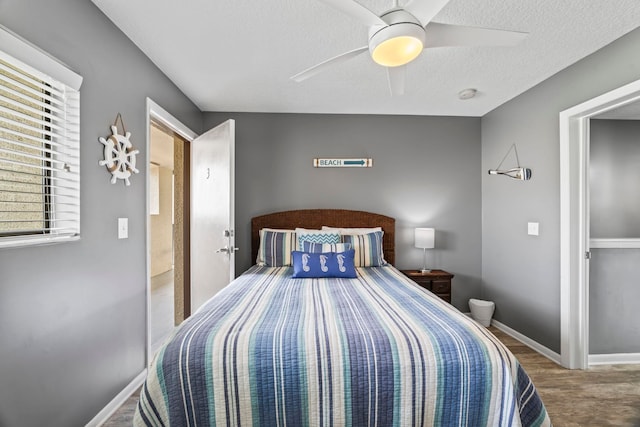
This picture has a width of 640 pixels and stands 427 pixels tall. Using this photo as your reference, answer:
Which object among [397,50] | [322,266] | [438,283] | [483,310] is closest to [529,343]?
[483,310]

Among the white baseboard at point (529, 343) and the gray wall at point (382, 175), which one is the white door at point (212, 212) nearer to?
the gray wall at point (382, 175)

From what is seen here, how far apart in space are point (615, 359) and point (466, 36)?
114 inches

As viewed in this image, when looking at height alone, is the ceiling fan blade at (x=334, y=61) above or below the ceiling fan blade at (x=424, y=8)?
below

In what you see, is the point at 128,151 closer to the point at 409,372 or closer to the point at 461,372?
the point at 409,372

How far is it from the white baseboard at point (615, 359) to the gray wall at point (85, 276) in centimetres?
357

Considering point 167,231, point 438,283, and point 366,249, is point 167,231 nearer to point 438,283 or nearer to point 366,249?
point 366,249

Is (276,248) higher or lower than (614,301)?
higher

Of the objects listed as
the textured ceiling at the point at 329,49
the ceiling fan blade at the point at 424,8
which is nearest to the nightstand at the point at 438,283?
the textured ceiling at the point at 329,49

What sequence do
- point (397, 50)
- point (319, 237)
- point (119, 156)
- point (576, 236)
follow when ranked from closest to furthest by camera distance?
point (397, 50), point (119, 156), point (576, 236), point (319, 237)

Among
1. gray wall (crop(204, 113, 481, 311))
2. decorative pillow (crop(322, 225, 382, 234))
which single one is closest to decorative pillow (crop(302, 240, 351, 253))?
decorative pillow (crop(322, 225, 382, 234))

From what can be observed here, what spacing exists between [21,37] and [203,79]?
4.89 feet

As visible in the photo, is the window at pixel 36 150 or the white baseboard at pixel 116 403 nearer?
the window at pixel 36 150

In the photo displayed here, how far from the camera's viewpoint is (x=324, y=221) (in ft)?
11.8

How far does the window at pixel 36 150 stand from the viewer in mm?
1304
